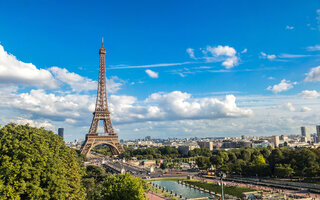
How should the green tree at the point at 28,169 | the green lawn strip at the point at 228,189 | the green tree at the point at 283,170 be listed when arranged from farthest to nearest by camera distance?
the green tree at the point at 283,170 → the green lawn strip at the point at 228,189 → the green tree at the point at 28,169

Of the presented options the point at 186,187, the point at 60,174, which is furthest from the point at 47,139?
the point at 186,187

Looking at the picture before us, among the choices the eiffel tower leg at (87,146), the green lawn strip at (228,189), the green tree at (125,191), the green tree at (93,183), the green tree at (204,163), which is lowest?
the green lawn strip at (228,189)

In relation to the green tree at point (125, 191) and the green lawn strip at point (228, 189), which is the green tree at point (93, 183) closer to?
the green tree at point (125, 191)

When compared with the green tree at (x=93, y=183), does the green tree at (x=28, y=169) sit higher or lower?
higher

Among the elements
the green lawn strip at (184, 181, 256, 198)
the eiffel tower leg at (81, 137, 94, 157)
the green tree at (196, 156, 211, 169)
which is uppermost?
the eiffel tower leg at (81, 137, 94, 157)

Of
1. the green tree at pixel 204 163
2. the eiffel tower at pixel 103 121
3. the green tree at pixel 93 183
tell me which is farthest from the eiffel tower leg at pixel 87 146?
the green tree at pixel 93 183

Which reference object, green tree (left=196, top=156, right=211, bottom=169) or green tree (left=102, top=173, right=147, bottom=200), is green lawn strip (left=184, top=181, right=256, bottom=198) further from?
green tree (left=196, top=156, right=211, bottom=169)

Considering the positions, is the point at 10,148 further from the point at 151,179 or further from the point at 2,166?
the point at 151,179

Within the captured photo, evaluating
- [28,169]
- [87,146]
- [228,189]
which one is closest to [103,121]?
[87,146]

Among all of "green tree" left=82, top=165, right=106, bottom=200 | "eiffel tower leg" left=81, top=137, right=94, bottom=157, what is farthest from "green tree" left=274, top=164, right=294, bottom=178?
"eiffel tower leg" left=81, top=137, right=94, bottom=157

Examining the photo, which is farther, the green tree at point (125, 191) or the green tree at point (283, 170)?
the green tree at point (283, 170)
